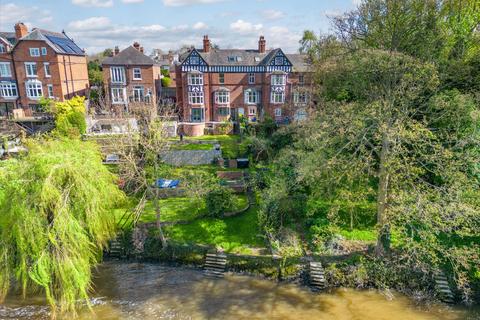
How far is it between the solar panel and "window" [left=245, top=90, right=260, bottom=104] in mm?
26739

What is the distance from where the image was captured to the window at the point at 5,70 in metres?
44.8

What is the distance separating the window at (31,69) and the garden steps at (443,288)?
5097cm

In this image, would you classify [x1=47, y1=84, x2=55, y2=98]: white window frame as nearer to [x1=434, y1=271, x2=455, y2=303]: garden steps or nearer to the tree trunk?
the tree trunk

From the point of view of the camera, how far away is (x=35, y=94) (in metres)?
45.9

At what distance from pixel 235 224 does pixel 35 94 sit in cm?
3926

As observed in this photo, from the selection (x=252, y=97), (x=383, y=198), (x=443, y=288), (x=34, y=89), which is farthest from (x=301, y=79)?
(x=34, y=89)

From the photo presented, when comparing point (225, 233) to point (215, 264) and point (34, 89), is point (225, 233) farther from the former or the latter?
point (34, 89)

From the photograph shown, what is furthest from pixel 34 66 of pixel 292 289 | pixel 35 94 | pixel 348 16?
pixel 292 289

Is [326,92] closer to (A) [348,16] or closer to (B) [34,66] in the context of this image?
(A) [348,16]

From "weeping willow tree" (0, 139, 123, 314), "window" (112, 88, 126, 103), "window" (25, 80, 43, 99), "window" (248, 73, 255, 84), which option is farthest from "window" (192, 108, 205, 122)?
"weeping willow tree" (0, 139, 123, 314)

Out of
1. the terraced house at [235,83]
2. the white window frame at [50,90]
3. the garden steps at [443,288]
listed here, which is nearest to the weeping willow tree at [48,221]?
the garden steps at [443,288]

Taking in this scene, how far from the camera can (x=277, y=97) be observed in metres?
48.7

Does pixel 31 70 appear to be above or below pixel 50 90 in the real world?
above

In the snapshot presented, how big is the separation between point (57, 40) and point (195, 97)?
2154 centimetres
